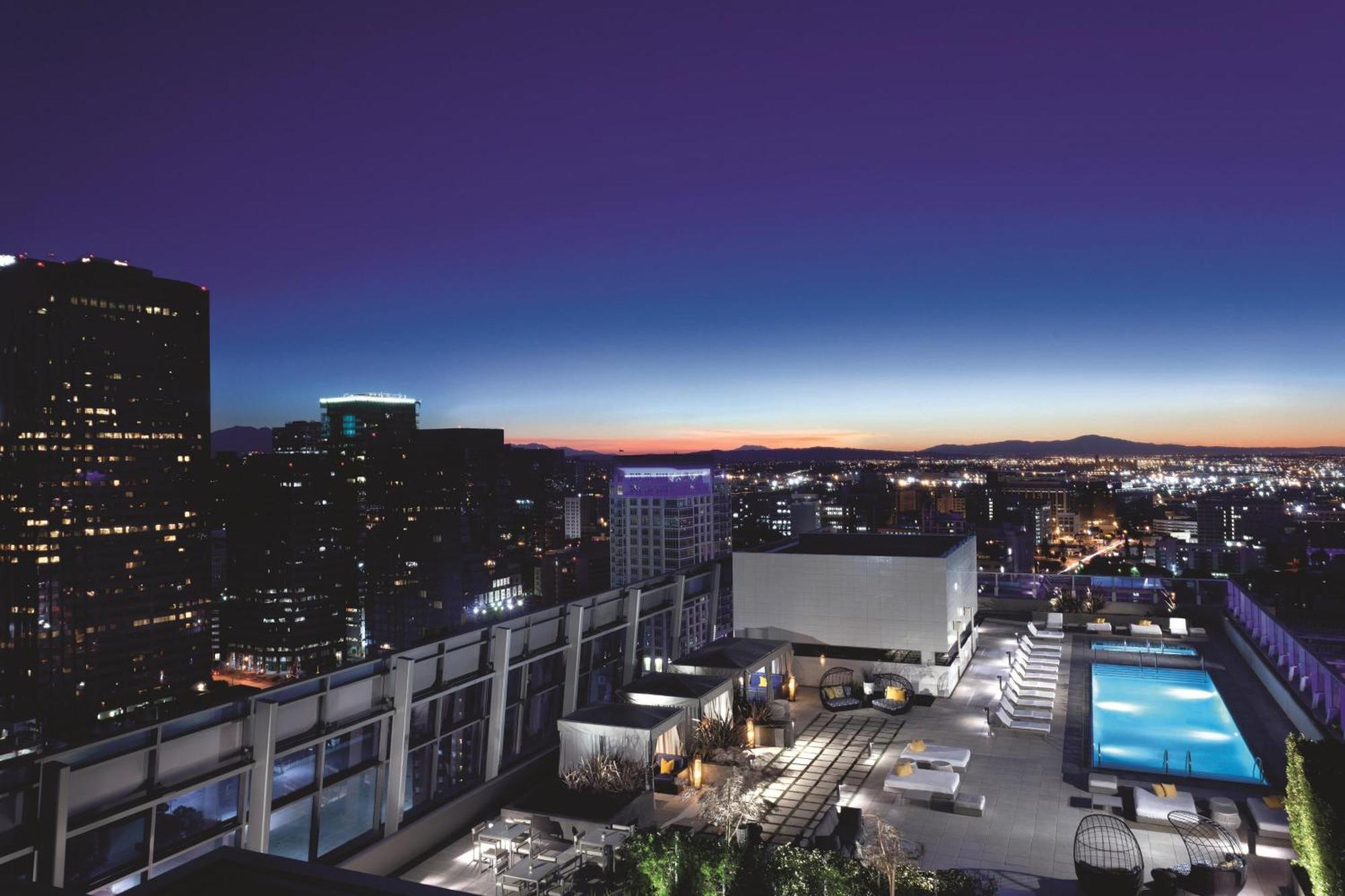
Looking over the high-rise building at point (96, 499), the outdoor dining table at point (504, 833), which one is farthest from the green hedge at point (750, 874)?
the high-rise building at point (96, 499)

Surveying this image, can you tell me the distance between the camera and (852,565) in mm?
15461

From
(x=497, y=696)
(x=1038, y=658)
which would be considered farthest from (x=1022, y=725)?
(x=497, y=696)

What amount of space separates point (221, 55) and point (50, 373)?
280 ft

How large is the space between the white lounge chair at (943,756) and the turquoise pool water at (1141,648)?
8152mm

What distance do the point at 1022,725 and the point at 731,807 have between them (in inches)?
241

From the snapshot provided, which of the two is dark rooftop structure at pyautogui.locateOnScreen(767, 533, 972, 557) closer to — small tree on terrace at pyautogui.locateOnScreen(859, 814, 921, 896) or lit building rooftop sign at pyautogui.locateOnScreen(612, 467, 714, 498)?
small tree on terrace at pyautogui.locateOnScreen(859, 814, 921, 896)

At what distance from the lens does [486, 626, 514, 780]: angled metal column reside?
9812 mm

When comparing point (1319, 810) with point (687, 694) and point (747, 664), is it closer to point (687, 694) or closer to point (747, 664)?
point (687, 694)

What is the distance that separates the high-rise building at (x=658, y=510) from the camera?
11144cm

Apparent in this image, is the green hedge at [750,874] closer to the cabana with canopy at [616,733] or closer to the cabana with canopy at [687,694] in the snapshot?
the cabana with canopy at [616,733]

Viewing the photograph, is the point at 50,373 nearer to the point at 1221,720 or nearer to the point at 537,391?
the point at 537,391

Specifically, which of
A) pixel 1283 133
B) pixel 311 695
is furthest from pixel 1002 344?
pixel 311 695

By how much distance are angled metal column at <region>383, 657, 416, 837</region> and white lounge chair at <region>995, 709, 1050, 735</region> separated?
8.52 m

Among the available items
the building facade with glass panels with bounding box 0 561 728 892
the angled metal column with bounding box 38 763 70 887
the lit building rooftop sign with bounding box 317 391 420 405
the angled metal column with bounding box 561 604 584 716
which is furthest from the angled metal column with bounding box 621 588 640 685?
the lit building rooftop sign with bounding box 317 391 420 405
